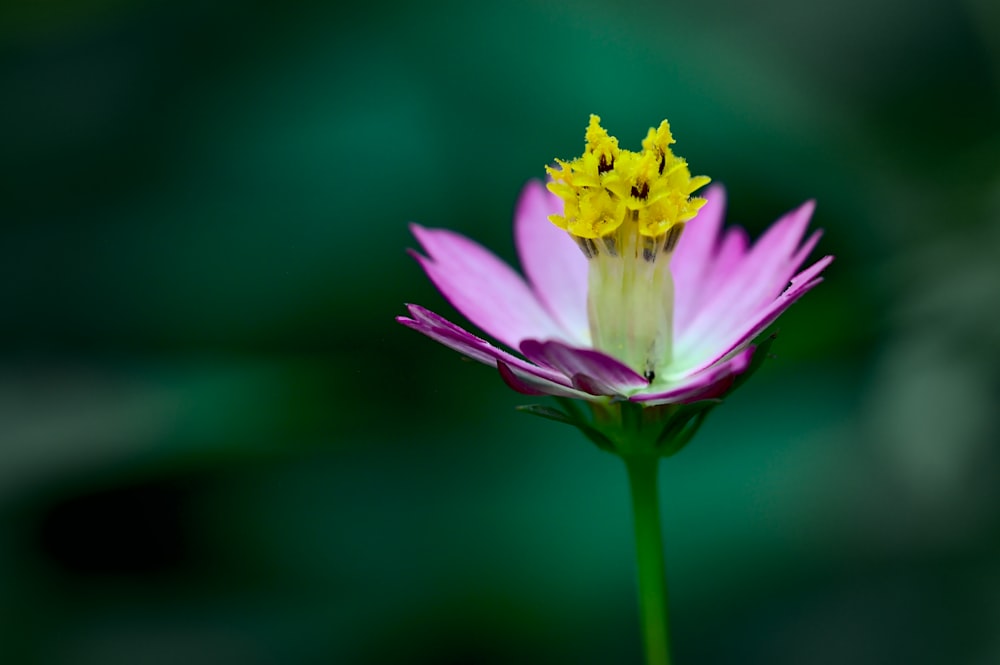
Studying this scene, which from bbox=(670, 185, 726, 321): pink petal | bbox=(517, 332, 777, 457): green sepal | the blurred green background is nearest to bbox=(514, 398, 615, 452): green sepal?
bbox=(517, 332, 777, 457): green sepal

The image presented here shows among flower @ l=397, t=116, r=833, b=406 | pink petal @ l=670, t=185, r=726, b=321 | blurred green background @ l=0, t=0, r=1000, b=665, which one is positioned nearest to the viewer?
flower @ l=397, t=116, r=833, b=406

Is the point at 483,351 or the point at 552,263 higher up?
the point at 552,263

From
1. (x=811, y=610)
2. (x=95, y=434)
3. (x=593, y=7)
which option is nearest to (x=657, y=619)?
(x=811, y=610)

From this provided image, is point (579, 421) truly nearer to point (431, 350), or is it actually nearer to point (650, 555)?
point (650, 555)

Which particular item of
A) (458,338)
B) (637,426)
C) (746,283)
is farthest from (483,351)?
(746,283)

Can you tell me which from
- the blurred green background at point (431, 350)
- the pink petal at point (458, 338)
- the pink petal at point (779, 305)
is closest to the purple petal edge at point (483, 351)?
the pink petal at point (458, 338)

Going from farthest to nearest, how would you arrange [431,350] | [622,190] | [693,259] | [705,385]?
[431,350], [693,259], [622,190], [705,385]

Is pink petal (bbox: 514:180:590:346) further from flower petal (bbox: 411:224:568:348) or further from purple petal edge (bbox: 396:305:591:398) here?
purple petal edge (bbox: 396:305:591:398)

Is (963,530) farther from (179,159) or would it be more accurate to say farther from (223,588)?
(179,159)
